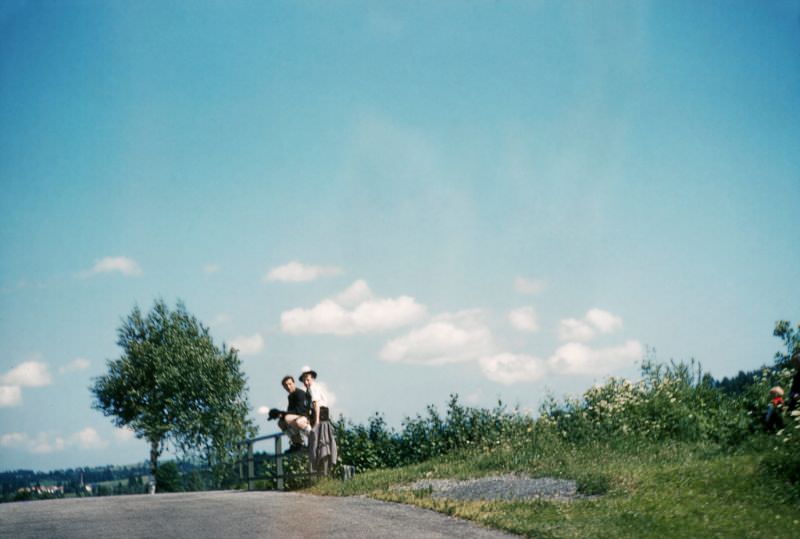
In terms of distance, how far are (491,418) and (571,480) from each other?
6.45 meters

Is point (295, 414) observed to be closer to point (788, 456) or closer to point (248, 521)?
point (248, 521)

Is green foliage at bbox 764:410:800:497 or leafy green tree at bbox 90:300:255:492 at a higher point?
leafy green tree at bbox 90:300:255:492

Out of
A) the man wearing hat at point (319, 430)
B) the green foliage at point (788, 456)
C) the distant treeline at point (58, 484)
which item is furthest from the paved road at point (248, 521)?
the distant treeline at point (58, 484)

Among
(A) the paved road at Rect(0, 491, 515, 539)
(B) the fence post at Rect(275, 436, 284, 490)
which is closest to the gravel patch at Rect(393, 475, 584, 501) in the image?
(A) the paved road at Rect(0, 491, 515, 539)

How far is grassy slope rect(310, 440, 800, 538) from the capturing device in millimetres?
8656

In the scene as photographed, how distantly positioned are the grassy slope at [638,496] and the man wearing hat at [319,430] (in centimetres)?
72

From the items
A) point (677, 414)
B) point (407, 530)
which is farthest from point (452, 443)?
point (407, 530)

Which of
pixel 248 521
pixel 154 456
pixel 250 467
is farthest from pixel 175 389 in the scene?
pixel 248 521

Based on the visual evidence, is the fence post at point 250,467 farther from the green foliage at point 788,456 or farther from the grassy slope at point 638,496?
the green foliage at point 788,456

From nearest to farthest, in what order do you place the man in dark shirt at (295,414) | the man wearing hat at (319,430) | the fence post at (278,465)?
1. the man wearing hat at (319,430)
2. the man in dark shirt at (295,414)
3. the fence post at (278,465)

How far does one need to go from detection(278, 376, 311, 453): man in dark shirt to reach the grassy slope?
5.16ft

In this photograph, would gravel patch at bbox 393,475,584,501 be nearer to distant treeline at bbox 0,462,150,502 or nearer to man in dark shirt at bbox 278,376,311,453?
man in dark shirt at bbox 278,376,311,453

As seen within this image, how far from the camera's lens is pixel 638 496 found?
10.2 metres

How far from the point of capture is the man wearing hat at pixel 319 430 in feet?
49.3
